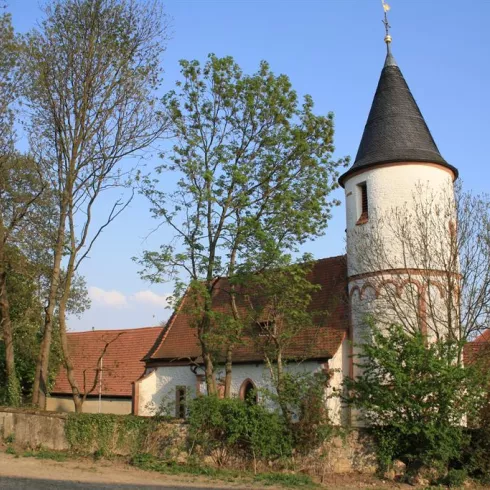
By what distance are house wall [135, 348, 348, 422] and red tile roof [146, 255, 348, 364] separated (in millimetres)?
391

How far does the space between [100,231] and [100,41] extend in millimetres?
6036

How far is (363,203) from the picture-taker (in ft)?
72.9

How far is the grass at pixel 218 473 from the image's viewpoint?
46.2ft

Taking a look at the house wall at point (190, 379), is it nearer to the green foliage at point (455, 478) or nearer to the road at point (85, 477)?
the green foliage at point (455, 478)

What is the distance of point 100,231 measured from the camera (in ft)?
67.1

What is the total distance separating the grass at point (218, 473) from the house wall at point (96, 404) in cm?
1630

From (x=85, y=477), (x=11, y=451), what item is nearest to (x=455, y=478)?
(x=85, y=477)

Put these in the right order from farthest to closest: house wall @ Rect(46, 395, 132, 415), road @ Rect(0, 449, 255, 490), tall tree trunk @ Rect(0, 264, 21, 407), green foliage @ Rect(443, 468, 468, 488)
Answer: house wall @ Rect(46, 395, 132, 415) → tall tree trunk @ Rect(0, 264, 21, 407) → green foliage @ Rect(443, 468, 468, 488) → road @ Rect(0, 449, 255, 490)

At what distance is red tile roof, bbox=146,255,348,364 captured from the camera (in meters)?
21.8

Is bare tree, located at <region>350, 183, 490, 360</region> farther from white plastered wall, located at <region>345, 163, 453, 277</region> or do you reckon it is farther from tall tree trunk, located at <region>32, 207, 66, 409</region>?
tall tree trunk, located at <region>32, 207, 66, 409</region>

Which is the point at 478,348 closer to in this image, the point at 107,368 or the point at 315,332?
the point at 315,332

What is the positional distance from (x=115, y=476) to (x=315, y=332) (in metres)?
10.2

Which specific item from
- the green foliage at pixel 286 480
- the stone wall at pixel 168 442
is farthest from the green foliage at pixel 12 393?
the green foliage at pixel 286 480

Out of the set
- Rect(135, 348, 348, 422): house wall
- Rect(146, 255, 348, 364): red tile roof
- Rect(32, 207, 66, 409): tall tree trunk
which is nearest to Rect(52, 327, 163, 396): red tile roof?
Rect(135, 348, 348, 422): house wall
